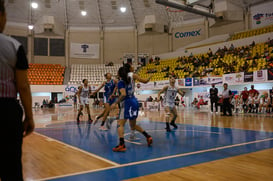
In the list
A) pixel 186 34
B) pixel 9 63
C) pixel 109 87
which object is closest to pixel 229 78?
pixel 109 87

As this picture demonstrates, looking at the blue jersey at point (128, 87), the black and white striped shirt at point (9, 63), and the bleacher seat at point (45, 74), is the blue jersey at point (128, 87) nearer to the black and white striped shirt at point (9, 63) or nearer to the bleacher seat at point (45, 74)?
the black and white striped shirt at point (9, 63)

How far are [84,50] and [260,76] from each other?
23448 mm

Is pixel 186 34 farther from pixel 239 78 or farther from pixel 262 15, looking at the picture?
pixel 239 78

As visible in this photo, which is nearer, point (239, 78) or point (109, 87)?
point (109, 87)

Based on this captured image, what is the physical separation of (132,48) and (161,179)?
104 ft

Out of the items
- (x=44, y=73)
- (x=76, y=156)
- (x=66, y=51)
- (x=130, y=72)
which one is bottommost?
(x=76, y=156)

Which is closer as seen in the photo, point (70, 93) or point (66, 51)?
point (70, 93)

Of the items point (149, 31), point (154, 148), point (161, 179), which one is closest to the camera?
point (161, 179)

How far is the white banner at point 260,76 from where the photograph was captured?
16375 millimetres

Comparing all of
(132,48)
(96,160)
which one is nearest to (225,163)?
(96,160)

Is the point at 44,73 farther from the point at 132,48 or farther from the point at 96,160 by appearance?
the point at 96,160

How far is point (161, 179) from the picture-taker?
3.24 m

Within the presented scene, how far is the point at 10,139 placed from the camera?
167cm

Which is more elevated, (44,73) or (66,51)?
(66,51)
